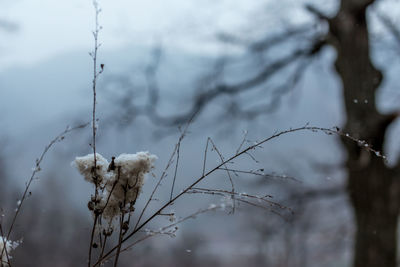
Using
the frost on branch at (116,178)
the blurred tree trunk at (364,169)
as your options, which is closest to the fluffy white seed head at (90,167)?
the frost on branch at (116,178)

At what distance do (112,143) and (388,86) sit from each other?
3.41 meters

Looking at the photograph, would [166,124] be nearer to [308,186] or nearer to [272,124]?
[272,124]

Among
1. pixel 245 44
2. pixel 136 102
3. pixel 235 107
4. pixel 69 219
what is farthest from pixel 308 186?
pixel 69 219

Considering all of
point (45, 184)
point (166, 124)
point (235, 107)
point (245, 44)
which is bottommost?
point (166, 124)

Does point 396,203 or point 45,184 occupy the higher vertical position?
point 45,184

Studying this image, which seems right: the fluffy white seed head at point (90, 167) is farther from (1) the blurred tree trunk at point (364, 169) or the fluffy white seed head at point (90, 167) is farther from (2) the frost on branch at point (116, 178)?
(1) the blurred tree trunk at point (364, 169)

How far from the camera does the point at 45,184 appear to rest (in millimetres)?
19672

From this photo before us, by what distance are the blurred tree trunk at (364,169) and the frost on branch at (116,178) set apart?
4289mm

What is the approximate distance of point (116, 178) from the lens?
3.55ft

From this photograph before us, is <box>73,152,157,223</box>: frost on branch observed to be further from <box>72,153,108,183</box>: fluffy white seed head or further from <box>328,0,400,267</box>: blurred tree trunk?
<box>328,0,400,267</box>: blurred tree trunk

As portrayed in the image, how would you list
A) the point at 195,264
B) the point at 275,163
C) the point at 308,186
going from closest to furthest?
the point at 308,186 < the point at 275,163 < the point at 195,264

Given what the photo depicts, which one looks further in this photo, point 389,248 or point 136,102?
point 136,102

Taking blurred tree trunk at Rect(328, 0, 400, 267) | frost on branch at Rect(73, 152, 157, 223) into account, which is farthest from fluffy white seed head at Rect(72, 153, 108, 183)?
blurred tree trunk at Rect(328, 0, 400, 267)

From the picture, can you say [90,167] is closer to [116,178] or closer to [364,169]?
[116,178]
